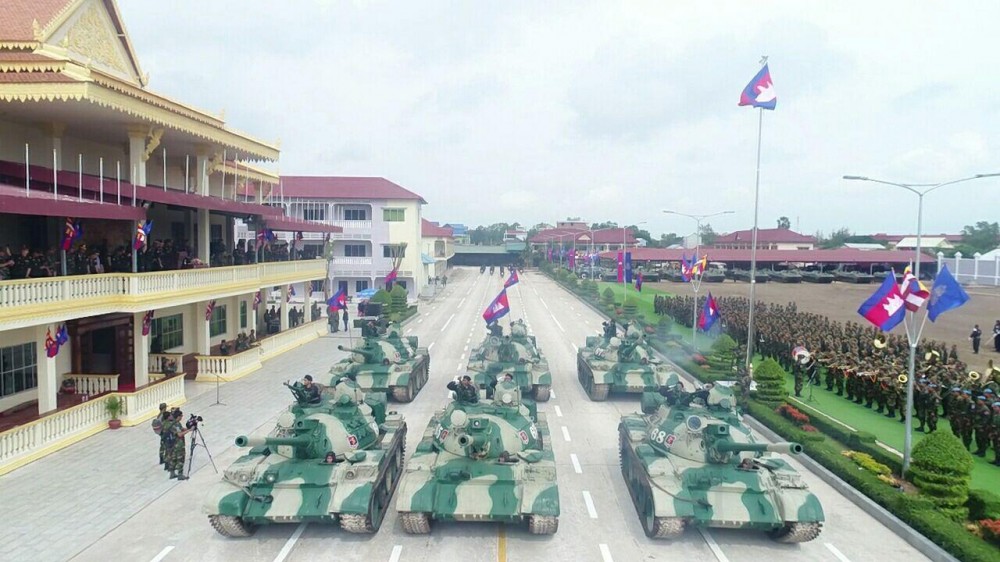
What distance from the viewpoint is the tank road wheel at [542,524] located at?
11.5 m

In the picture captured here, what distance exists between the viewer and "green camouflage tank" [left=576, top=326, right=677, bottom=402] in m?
21.9

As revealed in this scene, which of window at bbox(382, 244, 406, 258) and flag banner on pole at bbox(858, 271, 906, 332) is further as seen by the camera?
window at bbox(382, 244, 406, 258)

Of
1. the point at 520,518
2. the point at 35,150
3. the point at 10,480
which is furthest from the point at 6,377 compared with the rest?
the point at 520,518

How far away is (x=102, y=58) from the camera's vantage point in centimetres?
2419

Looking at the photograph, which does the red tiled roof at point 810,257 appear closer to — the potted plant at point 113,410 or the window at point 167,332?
the window at point 167,332

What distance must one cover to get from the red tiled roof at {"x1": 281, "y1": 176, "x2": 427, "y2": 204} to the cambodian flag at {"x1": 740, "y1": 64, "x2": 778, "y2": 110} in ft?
123

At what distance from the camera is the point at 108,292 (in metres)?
18.5

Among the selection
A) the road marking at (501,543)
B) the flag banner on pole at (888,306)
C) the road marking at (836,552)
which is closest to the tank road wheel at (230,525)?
the road marking at (501,543)

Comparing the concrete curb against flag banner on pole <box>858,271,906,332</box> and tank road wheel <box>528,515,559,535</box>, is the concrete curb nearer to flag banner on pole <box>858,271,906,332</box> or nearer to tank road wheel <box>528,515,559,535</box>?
flag banner on pole <box>858,271,906,332</box>

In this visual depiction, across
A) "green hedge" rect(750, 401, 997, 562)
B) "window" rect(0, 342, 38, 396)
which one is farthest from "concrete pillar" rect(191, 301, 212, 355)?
"green hedge" rect(750, 401, 997, 562)

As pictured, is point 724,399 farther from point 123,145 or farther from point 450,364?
point 123,145

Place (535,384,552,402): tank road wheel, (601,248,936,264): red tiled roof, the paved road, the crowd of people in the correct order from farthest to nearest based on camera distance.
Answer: (601,248,936,264): red tiled roof
(535,384,552,402): tank road wheel
the crowd of people
the paved road

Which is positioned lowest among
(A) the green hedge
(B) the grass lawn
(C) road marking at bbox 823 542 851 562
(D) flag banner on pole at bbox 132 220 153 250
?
(C) road marking at bbox 823 542 851 562

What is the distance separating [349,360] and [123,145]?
1158 centimetres
